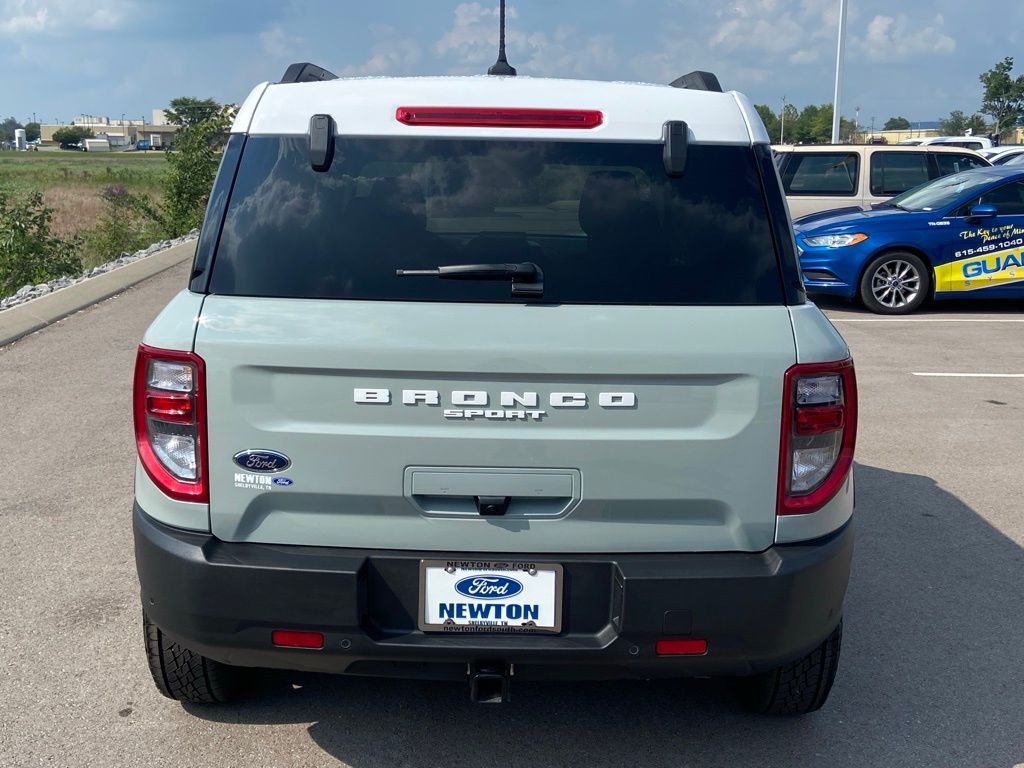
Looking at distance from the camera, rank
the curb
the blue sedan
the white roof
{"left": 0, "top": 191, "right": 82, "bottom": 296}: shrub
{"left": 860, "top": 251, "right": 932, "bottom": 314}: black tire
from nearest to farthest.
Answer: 1. the white roof
2. the curb
3. the blue sedan
4. {"left": 860, "top": 251, "right": 932, "bottom": 314}: black tire
5. {"left": 0, "top": 191, "right": 82, "bottom": 296}: shrub

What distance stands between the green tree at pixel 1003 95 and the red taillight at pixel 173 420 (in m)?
63.4

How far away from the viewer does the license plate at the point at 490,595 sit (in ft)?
9.53

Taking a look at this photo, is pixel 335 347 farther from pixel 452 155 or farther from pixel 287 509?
pixel 452 155

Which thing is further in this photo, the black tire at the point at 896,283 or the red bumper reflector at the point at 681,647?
the black tire at the point at 896,283

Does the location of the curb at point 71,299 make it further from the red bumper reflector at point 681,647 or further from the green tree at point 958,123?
the green tree at point 958,123

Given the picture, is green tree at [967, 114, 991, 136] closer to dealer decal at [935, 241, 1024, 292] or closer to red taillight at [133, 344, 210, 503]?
dealer decal at [935, 241, 1024, 292]

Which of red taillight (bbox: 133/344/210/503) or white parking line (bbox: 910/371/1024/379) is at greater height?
red taillight (bbox: 133/344/210/503)

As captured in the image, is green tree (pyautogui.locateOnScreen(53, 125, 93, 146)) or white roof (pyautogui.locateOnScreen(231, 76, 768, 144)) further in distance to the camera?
green tree (pyautogui.locateOnScreen(53, 125, 93, 146))

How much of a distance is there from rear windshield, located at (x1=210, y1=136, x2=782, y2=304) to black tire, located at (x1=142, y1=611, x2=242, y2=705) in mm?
1162

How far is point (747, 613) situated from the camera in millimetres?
2928

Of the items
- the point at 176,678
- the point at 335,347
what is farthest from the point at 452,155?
the point at 176,678

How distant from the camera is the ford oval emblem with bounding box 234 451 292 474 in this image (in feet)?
9.52

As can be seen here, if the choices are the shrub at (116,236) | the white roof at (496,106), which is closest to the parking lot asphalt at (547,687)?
the white roof at (496,106)

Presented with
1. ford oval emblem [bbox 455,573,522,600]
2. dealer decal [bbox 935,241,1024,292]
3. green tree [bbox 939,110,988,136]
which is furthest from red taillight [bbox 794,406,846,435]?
green tree [bbox 939,110,988,136]
